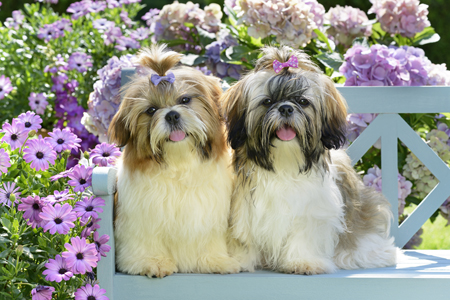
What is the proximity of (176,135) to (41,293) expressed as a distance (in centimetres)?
82

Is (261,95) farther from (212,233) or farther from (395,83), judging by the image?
(395,83)

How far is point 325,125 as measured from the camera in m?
2.44

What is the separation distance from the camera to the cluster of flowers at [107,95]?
3.62 m

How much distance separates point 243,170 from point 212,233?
1.09 feet

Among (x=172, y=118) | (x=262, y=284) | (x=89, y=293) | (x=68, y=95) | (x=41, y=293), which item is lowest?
(x=68, y=95)

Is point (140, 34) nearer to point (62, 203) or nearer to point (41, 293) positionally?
point (62, 203)

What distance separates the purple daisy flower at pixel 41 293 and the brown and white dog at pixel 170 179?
0.51 m

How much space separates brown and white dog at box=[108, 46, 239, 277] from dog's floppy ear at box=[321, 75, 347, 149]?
475mm

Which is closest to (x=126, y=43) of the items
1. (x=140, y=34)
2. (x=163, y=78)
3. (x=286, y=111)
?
(x=140, y=34)

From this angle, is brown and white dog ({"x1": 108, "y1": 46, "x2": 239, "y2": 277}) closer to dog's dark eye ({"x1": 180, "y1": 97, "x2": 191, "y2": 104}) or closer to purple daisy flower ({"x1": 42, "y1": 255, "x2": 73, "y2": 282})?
dog's dark eye ({"x1": 180, "y1": 97, "x2": 191, "y2": 104})

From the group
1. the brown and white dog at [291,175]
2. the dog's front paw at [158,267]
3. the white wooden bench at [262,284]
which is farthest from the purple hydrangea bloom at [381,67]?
the dog's front paw at [158,267]

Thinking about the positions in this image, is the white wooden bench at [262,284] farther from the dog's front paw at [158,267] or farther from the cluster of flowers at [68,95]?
the cluster of flowers at [68,95]

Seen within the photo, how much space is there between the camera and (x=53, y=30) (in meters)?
4.40

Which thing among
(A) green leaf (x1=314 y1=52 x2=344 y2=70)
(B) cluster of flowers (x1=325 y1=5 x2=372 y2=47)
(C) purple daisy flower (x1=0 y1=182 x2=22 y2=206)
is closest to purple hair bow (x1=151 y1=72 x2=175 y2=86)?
(C) purple daisy flower (x1=0 y1=182 x2=22 y2=206)
